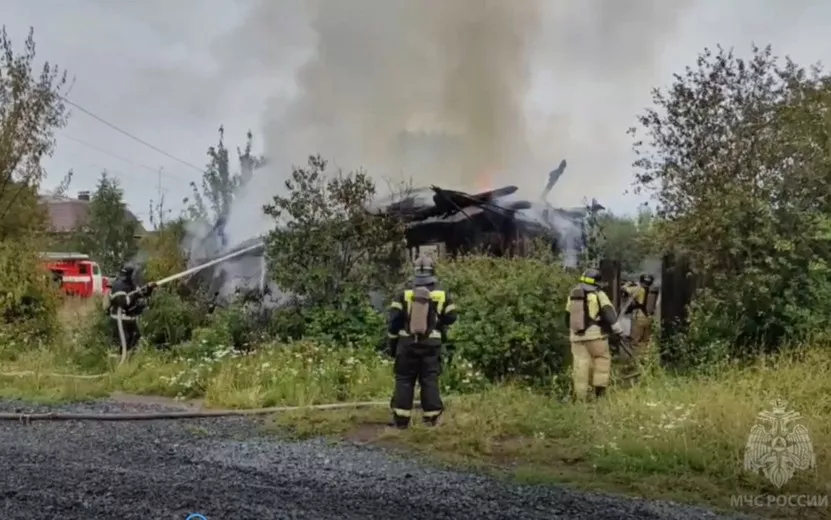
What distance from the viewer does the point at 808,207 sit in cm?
786

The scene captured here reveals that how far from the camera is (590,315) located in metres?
7.26

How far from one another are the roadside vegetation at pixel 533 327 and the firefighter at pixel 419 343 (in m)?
0.27

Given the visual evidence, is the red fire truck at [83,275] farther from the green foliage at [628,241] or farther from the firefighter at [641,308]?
the firefighter at [641,308]

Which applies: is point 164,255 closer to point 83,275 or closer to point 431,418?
point 431,418

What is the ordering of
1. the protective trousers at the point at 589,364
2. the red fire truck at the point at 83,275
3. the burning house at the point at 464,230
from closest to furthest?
the protective trousers at the point at 589,364 < the burning house at the point at 464,230 < the red fire truck at the point at 83,275

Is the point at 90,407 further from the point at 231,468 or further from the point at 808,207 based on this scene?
the point at 808,207

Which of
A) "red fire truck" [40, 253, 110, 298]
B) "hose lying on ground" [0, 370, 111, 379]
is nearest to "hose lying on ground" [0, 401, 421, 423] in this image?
"hose lying on ground" [0, 370, 111, 379]

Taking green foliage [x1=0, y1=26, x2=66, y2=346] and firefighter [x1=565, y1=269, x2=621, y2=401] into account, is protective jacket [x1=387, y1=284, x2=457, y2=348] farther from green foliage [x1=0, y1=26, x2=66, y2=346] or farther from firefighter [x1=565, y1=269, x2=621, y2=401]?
green foliage [x1=0, y1=26, x2=66, y2=346]

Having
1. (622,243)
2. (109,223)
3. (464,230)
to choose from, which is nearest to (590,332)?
(464,230)

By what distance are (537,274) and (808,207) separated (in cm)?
287

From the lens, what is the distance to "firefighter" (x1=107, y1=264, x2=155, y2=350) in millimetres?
9805

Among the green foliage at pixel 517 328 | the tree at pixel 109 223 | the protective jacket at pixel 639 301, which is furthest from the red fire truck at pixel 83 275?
the green foliage at pixel 517 328

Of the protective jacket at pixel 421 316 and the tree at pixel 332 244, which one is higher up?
the tree at pixel 332 244

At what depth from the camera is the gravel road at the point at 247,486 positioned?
411cm
